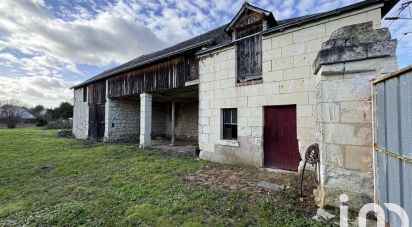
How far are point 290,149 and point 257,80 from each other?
2196 mm

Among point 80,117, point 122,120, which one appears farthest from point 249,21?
point 80,117

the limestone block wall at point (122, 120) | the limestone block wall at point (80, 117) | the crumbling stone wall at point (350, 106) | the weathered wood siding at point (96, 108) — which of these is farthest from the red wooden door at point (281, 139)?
the limestone block wall at point (80, 117)

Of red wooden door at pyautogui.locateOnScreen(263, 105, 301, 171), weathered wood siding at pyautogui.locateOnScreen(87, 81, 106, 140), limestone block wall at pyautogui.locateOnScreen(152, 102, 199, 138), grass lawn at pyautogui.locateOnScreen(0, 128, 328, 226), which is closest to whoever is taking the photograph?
grass lawn at pyautogui.locateOnScreen(0, 128, 328, 226)

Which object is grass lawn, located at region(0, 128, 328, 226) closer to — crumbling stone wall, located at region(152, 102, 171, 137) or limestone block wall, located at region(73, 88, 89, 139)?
limestone block wall, located at region(73, 88, 89, 139)

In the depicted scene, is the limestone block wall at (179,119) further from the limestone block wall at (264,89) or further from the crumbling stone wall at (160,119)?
the limestone block wall at (264,89)

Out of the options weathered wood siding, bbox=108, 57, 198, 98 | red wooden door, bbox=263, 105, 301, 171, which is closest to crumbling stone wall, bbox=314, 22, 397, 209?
red wooden door, bbox=263, 105, 301, 171

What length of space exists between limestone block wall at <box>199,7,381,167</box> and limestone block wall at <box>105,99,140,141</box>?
26.1 feet

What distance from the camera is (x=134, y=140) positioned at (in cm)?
1424

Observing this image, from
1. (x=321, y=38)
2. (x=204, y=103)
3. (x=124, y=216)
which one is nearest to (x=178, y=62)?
(x=204, y=103)

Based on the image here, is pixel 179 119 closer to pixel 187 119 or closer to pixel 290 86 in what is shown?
pixel 187 119

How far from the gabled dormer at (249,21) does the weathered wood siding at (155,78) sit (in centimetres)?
221

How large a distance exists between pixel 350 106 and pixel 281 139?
3041 mm

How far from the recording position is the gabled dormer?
6426 millimetres

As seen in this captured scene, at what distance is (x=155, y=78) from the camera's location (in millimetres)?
10602
